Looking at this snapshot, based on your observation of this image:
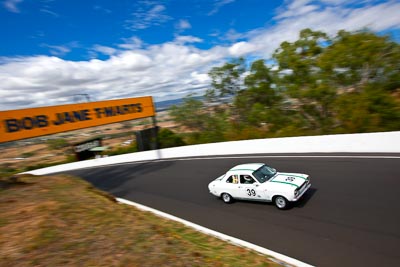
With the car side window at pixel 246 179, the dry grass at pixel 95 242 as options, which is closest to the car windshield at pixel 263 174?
the car side window at pixel 246 179

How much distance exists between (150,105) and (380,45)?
20.6 m

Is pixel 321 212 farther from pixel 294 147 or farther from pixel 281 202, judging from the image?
pixel 294 147

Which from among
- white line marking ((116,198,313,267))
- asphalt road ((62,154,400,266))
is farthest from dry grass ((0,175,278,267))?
asphalt road ((62,154,400,266))

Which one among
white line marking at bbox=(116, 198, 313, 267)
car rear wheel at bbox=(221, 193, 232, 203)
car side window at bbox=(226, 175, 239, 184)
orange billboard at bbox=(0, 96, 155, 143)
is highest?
orange billboard at bbox=(0, 96, 155, 143)

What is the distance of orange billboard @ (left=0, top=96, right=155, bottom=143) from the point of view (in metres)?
16.5

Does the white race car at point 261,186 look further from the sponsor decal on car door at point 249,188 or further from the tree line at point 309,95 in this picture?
the tree line at point 309,95

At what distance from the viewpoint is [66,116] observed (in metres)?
19.0

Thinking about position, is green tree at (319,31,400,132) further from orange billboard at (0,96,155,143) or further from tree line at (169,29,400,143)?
orange billboard at (0,96,155,143)

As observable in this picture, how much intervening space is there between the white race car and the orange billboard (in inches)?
566

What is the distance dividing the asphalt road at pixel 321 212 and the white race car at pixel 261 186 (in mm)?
355

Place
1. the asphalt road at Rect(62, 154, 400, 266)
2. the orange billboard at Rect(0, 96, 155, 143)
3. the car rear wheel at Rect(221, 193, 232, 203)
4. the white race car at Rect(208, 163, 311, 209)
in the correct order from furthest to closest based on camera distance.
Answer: the orange billboard at Rect(0, 96, 155, 143)
the car rear wheel at Rect(221, 193, 232, 203)
the white race car at Rect(208, 163, 311, 209)
the asphalt road at Rect(62, 154, 400, 266)

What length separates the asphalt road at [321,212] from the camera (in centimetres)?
558

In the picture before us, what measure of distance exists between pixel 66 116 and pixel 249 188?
1611 centimetres

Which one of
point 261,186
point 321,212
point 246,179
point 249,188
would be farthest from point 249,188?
point 321,212
